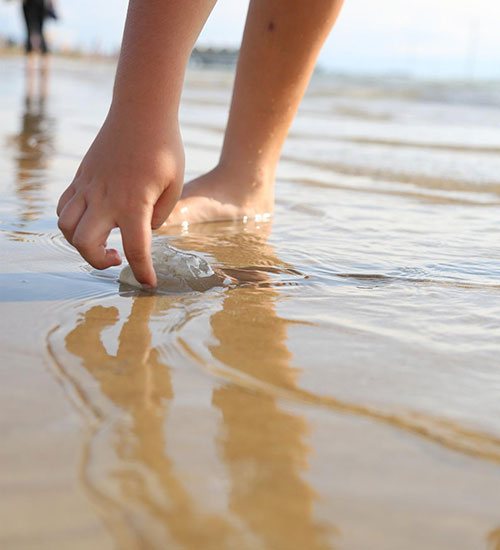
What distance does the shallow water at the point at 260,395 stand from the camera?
1.87ft

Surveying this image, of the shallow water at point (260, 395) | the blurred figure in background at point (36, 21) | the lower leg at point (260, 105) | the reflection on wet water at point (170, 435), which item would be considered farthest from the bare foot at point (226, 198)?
the blurred figure in background at point (36, 21)

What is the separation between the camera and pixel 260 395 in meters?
0.80

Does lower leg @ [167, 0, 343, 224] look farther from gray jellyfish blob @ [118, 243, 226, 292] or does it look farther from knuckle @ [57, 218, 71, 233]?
knuckle @ [57, 218, 71, 233]

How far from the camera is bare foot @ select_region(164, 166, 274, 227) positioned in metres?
1.94

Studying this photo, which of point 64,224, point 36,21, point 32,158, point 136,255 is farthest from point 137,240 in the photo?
point 36,21

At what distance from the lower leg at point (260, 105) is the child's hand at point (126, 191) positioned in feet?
2.20

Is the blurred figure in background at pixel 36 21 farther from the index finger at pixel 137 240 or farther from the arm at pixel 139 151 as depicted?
the index finger at pixel 137 240

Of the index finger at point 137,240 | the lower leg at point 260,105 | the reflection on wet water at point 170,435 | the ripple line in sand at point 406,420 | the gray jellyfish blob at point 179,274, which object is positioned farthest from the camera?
the lower leg at point 260,105

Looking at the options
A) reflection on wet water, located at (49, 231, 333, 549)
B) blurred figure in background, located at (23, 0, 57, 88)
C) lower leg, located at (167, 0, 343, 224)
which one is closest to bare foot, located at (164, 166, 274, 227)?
lower leg, located at (167, 0, 343, 224)

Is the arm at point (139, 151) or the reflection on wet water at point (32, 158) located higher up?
the arm at point (139, 151)

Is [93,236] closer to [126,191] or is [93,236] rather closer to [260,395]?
[126,191]

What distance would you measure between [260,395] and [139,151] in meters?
0.53

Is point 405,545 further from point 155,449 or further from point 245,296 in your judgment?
point 245,296

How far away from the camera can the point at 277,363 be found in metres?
0.90
